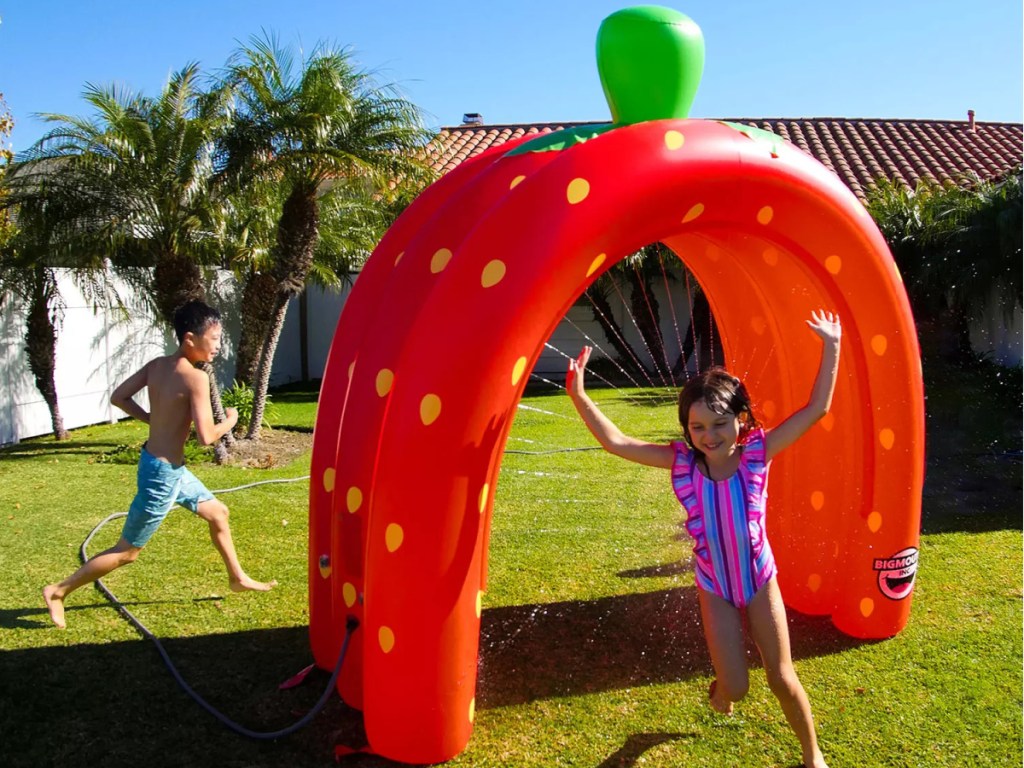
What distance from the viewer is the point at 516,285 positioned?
2.97 m

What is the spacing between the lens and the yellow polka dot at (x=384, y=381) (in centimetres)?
332

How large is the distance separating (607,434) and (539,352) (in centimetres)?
38

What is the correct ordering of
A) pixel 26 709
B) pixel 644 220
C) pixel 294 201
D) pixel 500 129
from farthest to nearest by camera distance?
pixel 500 129, pixel 294 201, pixel 26 709, pixel 644 220

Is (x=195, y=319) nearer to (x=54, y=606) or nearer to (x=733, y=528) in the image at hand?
(x=54, y=606)

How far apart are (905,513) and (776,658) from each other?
1436 millimetres

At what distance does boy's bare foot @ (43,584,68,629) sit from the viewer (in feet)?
14.3

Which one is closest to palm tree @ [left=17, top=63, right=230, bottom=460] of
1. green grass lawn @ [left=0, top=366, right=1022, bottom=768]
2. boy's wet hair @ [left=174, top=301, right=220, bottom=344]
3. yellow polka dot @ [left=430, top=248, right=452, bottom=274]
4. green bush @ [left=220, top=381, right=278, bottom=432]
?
green bush @ [left=220, top=381, right=278, bottom=432]

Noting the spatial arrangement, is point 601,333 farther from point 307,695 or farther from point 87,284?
point 307,695

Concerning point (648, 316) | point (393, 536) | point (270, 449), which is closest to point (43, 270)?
point (270, 449)

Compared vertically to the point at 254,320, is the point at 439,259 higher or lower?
higher

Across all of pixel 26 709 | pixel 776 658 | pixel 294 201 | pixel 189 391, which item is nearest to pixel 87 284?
pixel 294 201

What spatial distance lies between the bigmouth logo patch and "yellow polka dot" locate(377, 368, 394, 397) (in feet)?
7.95

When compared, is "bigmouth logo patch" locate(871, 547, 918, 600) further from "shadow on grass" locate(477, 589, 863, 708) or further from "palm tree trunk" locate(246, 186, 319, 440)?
"palm tree trunk" locate(246, 186, 319, 440)

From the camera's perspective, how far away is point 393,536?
3.00 meters
